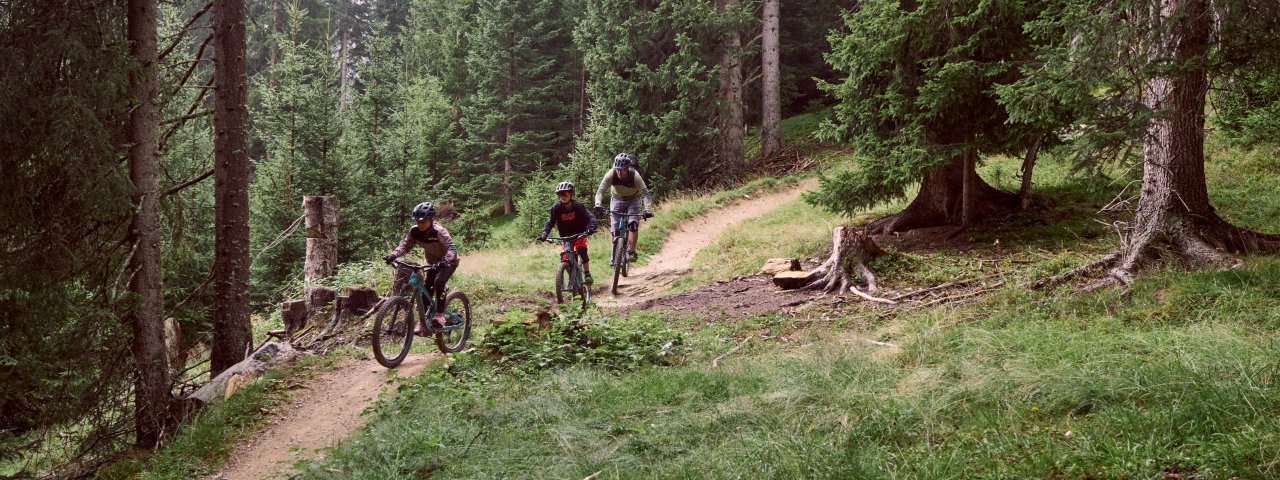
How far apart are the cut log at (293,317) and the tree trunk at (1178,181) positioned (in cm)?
1009

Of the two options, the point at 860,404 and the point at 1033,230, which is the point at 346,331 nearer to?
the point at 860,404

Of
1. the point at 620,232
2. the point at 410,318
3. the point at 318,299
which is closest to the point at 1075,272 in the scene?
the point at 620,232

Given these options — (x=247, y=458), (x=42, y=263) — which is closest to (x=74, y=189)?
(x=42, y=263)

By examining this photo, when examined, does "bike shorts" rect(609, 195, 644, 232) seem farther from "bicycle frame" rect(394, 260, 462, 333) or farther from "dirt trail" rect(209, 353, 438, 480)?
"dirt trail" rect(209, 353, 438, 480)

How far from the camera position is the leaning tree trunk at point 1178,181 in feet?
22.6

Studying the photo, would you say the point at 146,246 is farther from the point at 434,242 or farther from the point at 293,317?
the point at 293,317

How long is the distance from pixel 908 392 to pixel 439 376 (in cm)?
431

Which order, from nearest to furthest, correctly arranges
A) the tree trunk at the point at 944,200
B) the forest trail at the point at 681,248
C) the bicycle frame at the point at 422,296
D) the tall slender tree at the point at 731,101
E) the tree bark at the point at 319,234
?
the bicycle frame at the point at 422,296, the tree trunk at the point at 944,200, the tree bark at the point at 319,234, the forest trail at the point at 681,248, the tall slender tree at the point at 731,101

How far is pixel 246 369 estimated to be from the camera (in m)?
7.87

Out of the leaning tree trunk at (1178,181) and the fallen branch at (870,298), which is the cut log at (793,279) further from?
the leaning tree trunk at (1178,181)

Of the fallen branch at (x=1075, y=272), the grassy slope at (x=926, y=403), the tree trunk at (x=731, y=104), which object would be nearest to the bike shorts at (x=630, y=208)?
the grassy slope at (x=926, y=403)

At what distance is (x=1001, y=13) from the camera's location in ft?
31.7

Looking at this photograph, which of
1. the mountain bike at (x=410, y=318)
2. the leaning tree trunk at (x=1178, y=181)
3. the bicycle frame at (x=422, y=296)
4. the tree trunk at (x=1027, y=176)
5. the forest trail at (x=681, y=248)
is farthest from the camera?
the forest trail at (x=681, y=248)

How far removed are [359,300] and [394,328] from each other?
2.83 m
